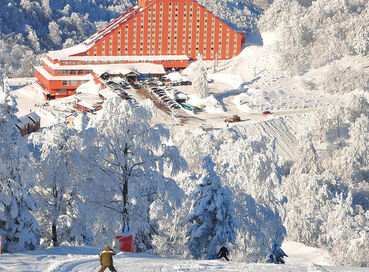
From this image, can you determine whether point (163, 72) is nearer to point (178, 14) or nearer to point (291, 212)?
point (178, 14)

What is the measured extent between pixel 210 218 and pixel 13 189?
35.8ft

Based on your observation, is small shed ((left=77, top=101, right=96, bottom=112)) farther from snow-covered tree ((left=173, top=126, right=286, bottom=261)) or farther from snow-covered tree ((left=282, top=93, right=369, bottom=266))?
snow-covered tree ((left=282, top=93, right=369, bottom=266))

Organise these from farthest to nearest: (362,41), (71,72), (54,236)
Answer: (71,72) → (362,41) → (54,236)

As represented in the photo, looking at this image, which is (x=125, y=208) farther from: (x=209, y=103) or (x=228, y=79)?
(x=228, y=79)

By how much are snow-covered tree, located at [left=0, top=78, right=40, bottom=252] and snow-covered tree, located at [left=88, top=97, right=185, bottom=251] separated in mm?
5213

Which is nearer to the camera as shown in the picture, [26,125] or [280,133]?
[26,125]

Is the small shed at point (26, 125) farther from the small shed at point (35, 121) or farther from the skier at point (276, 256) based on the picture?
the skier at point (276, 256)

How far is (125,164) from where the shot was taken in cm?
3806

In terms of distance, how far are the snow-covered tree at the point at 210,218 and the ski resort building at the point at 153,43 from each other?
7459 centimetres

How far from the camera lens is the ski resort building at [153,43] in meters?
111

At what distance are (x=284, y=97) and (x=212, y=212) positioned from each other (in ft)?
207

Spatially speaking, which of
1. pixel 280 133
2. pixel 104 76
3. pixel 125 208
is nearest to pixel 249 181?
pixel 125 208

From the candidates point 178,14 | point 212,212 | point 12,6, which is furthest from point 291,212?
point 12,6

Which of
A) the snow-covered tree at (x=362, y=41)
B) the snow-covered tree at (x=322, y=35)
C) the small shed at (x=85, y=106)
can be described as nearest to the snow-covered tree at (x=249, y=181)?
the small shed at (x=85, y=106)
